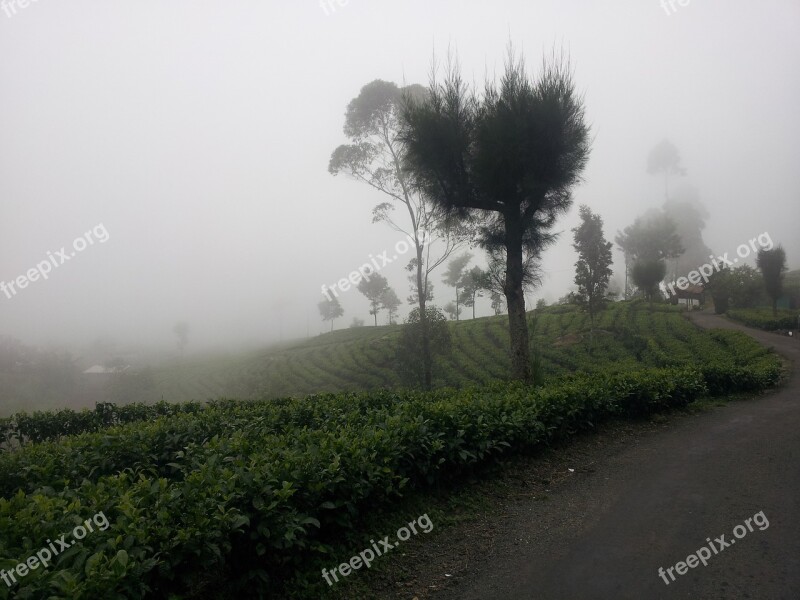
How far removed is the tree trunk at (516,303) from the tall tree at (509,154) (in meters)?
0.02

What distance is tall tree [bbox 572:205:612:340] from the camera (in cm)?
2609

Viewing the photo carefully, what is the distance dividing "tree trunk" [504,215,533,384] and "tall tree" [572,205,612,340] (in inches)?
685

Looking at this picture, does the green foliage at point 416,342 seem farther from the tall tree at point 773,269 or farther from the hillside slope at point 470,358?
the tall tree at point 773,269

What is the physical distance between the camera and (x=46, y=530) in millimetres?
2898

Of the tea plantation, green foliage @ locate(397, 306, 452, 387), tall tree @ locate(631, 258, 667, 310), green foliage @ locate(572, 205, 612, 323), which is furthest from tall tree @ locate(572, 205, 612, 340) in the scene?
the tea plantation

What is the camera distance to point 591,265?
1043 inches

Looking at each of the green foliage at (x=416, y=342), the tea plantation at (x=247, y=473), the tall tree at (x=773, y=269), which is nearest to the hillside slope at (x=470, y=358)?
the green foliage at (x=416, y=342)

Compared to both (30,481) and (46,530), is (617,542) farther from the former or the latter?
(30,481)

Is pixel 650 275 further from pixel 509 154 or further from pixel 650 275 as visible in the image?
pixel 509 154

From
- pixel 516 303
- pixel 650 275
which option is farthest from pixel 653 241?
pixel 516 303

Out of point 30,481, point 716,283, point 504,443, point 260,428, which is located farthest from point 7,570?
point 716,283

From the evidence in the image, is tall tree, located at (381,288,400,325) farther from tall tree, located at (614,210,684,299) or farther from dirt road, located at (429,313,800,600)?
dirt road, located at (429,313,800,600)

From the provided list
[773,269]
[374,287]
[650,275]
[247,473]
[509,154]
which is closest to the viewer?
[247,473]

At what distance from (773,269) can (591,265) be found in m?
15.5
